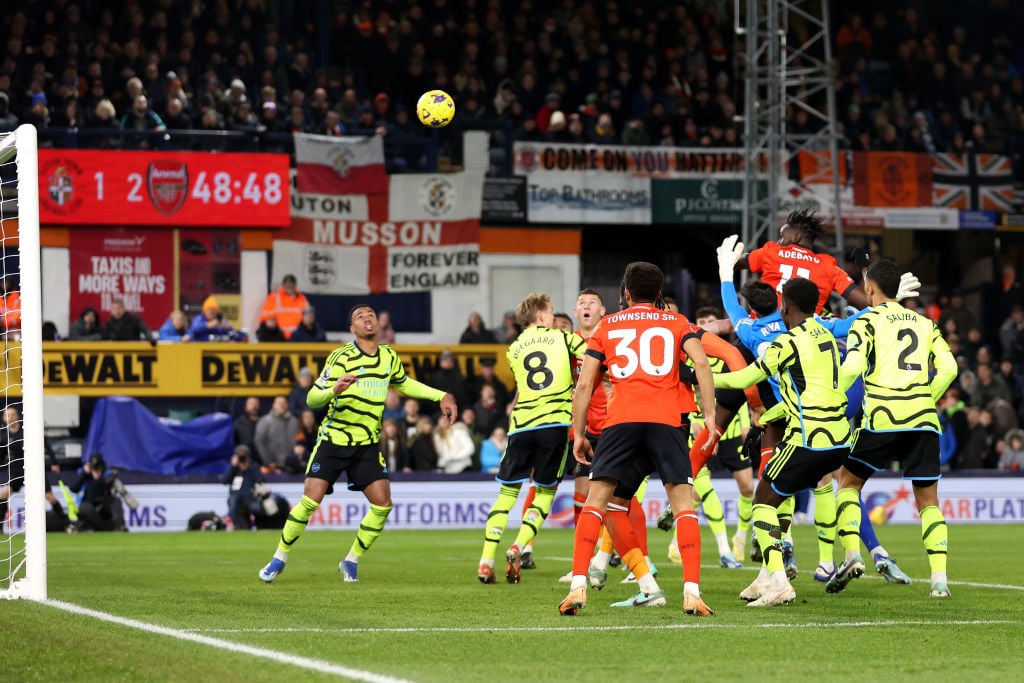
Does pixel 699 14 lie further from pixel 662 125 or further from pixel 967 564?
pixel 967 564

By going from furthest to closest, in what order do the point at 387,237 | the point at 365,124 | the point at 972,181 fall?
the point at 972,181 < the point at 387,237 < the point at 365,124

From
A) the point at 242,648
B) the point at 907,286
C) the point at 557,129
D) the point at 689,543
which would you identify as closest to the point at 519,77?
the point at 557,129

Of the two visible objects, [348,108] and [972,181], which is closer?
[348,108]

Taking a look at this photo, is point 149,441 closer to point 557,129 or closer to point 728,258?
point 557,129

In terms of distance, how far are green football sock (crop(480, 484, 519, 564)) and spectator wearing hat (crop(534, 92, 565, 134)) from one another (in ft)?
58.9

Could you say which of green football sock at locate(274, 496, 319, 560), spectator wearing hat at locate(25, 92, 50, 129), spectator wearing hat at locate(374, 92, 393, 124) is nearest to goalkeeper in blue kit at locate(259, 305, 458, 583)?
green football sock at locate(274, 496, 319, 560)

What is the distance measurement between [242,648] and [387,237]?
72.2 ft

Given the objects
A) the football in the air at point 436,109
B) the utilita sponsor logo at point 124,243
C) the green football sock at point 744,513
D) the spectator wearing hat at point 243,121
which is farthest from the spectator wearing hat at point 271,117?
the green football sock at point 744,513

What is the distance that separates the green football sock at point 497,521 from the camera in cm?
1215

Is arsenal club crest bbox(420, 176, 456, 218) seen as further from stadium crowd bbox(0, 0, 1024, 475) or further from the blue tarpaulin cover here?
the blue tarpaulin cover

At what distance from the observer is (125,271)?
27.8 metres

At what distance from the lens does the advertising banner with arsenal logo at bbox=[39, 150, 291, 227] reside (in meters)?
26.6

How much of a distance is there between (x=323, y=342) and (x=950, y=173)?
13.4 metres

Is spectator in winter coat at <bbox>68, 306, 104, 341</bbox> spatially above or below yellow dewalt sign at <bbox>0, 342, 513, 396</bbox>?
above
